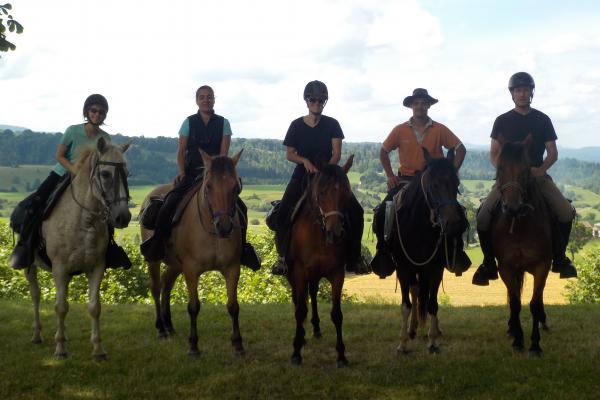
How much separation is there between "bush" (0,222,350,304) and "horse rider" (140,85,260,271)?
55.4 feet

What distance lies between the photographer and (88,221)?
7.87 metres

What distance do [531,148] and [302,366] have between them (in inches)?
182

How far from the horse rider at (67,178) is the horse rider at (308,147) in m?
2.43

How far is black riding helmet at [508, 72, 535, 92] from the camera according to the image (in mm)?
8609

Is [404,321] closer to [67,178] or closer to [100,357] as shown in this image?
[100,357]

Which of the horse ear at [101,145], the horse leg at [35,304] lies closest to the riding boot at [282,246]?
the horse ear at [101,145]

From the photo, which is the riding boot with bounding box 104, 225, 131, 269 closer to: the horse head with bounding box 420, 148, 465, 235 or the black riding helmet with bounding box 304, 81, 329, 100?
the black riding helmet with bounding box 304, 81, 329, 100

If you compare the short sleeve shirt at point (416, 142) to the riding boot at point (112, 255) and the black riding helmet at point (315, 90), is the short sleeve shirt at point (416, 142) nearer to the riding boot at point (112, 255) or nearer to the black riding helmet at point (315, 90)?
the black riding helmet at point (315, 90)

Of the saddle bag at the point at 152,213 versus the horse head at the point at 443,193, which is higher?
the horse head at the point at 443,193

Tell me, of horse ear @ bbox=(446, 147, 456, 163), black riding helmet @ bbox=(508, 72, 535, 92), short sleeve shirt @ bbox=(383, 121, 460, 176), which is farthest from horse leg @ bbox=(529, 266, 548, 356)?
black riding helmet @ bbox=(508, 72, 535, 92)

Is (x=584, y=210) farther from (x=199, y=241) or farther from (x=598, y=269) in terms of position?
(x=199, y=241)

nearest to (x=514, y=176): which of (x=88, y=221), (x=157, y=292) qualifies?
(x=88, y=221)

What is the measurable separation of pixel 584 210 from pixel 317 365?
205444 mm

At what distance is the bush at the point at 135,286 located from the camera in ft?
86.9
